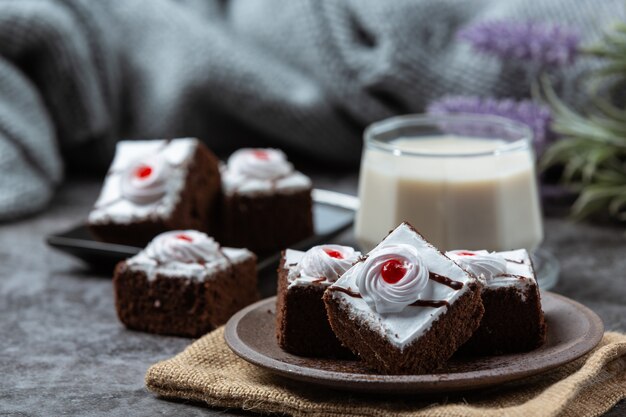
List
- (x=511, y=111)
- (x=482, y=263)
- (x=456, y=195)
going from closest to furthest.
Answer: (x=482, y=263)
(x=456, y=195)
(x=511, y=111)

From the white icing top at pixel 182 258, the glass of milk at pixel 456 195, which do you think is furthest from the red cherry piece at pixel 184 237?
the glass of milk at pixel 456 195

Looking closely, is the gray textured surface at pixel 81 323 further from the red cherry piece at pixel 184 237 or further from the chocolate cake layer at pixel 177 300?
the red cherry piece at pixel 184 237

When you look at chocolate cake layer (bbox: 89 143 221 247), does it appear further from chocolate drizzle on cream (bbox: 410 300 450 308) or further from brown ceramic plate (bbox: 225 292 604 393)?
chocolate drizzle on cream (bbox: 410 300 450 308)

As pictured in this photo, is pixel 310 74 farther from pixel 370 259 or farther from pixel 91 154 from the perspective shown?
pixel 370 259

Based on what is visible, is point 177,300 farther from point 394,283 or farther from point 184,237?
point 394,283

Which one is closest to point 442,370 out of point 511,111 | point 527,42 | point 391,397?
point 391,397

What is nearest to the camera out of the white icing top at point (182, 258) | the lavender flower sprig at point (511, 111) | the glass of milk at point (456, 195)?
the white icing top at point (182, 258)

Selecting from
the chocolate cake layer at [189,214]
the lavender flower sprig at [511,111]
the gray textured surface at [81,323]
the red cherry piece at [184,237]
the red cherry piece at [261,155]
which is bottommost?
the gray textured surface at [81,323]
